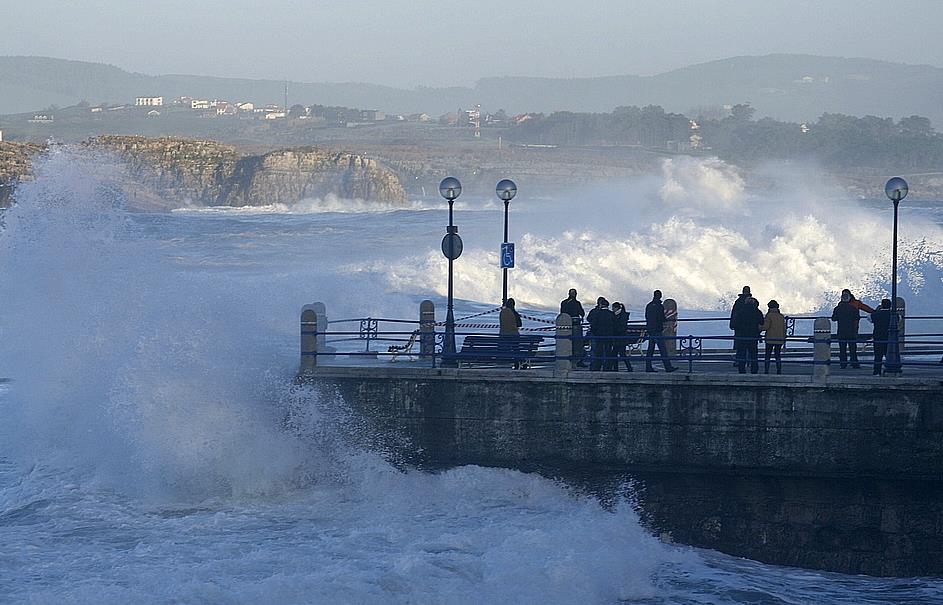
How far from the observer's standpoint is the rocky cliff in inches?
4941

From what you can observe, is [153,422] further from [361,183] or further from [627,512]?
[361,183]

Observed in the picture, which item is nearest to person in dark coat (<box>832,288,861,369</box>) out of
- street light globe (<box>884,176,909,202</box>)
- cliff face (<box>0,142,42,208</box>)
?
street light globe (<box>884,176,909,202</box>)

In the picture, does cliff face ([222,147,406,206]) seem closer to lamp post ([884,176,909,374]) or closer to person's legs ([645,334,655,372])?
person's legs ([645,334,655,372])

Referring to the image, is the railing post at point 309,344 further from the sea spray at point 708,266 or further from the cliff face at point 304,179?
the cliff face at point 304,179

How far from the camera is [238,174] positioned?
13062cm

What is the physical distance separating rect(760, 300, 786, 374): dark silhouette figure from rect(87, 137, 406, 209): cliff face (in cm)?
10957

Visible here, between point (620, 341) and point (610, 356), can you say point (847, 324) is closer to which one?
point (620, 341)

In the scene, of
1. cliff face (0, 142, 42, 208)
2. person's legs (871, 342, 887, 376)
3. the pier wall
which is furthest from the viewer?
cliff face (0, 142, 42, 208)

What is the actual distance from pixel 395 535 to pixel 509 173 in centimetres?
16117

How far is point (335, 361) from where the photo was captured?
1730 centimetres

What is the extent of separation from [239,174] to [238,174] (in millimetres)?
108

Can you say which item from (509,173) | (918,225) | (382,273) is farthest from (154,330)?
(509,173)

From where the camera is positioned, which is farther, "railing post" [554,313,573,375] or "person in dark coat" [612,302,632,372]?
"person in dark coat" [612,302,632,372]

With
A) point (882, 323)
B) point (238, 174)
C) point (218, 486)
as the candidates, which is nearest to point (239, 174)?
point (238, 174)
